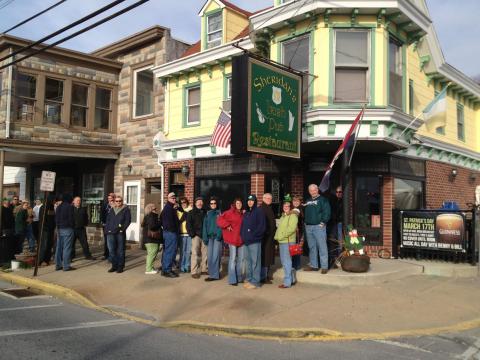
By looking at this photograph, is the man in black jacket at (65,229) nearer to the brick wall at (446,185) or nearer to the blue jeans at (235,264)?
the blue jeans at (235,264)

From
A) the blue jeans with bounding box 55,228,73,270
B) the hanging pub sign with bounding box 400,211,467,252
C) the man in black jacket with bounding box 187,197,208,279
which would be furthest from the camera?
the blue jeans with bounding box 55,228,73,270

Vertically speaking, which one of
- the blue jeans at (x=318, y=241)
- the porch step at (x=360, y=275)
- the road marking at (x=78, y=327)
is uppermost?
the blue jeans at (x=318, y=241)

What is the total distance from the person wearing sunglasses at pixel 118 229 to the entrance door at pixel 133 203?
5.21 m

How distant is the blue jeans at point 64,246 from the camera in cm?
1116

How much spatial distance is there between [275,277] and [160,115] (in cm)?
808

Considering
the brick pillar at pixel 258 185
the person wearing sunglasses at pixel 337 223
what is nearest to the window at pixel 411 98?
the person wearing sunglasses at pixel 337 223

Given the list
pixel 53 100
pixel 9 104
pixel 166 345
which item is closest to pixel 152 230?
pixel 166 345

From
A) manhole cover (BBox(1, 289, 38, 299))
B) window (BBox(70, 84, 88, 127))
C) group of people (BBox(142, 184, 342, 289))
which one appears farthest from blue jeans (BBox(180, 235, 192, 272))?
window (BBox(70, 84, 88, 127))

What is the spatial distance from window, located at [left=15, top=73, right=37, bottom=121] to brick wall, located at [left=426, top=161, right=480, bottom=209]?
12983 mm

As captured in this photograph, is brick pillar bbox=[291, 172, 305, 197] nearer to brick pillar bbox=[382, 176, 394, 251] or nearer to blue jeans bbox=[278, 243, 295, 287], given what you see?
brick pillar bbox=[382, 176, 394, 251]

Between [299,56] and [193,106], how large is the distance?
15.1ft

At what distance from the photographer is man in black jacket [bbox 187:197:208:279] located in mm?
9906

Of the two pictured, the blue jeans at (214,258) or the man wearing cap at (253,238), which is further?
the blue jeans at (214,258)

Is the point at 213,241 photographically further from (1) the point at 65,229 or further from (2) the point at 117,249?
(1) the point at 65,229
